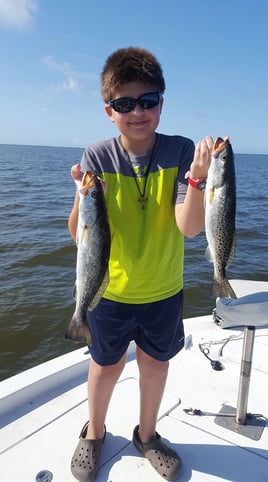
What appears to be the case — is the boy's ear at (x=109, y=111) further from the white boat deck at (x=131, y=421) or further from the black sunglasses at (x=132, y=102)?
the white boat deck at (x=131, y=421)

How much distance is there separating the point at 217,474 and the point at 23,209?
17285mm

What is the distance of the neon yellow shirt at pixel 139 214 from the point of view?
2705mm

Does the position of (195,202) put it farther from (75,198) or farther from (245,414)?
(245,414)

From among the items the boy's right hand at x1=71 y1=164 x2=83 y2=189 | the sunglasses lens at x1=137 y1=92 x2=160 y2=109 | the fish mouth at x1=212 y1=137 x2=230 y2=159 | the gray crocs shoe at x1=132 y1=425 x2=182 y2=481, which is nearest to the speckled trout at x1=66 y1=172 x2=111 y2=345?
the boy's right hand at x1=71 y1=164 x2=83 y2=189

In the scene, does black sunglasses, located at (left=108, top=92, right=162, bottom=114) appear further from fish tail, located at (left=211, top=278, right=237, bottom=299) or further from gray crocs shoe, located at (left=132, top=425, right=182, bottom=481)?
gray crocs shoe, located at (left=132, top=425, right=182, bottom=481)

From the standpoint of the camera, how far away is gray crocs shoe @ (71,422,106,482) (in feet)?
9.30

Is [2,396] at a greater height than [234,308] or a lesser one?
lesser

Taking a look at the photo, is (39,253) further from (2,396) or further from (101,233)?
(101,233)

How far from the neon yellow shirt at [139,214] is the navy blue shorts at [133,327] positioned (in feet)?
0.25

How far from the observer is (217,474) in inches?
116

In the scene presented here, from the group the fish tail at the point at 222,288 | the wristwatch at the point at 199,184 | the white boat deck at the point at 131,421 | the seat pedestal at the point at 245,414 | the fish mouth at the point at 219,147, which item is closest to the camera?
the fish mouth at the point at 219,147

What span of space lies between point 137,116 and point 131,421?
261cm

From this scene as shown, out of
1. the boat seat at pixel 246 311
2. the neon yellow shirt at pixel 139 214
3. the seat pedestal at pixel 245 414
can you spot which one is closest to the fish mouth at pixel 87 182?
the neon yellow shirt at pixel 139 214

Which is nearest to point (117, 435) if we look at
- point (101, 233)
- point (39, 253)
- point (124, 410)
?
point (124, 410)
